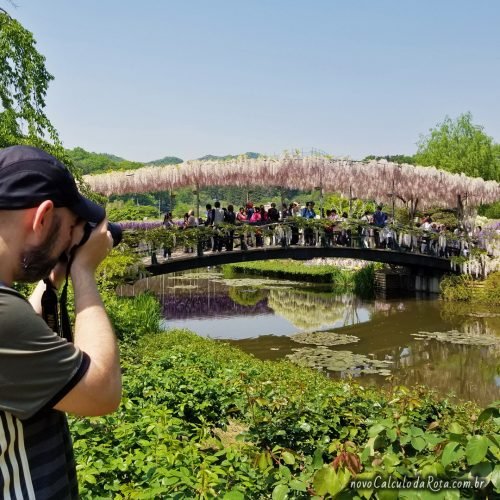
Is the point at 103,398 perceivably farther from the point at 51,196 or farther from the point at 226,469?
the point at 226,469

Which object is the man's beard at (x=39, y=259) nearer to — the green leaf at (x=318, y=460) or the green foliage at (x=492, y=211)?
the green leaf at (x=318, y=460)

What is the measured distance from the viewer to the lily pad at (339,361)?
1005cm

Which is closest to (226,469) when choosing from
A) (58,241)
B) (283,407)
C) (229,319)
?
(283,407)

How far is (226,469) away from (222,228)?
12.1m

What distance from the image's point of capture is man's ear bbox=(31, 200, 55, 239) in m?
1.05

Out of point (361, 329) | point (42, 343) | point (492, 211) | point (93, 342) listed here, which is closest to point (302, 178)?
point (361, 329)

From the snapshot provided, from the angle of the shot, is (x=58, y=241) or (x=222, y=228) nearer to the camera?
(x=58, y=241)

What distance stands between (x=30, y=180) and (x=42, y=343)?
0.29 m

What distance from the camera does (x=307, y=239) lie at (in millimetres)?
15641

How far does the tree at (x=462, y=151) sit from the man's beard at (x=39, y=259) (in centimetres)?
3048

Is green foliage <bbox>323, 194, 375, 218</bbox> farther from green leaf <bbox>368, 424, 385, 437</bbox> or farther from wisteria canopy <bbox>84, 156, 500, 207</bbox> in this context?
green leaf <bbox>368, 424, 385, 437</bbox>

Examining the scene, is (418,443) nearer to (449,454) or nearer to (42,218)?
(449,454)

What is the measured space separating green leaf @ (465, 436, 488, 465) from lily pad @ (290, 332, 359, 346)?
1110cm

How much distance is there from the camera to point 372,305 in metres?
17.5
